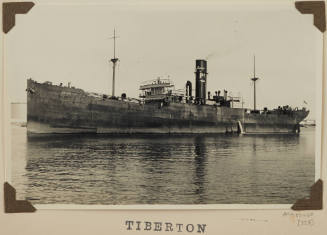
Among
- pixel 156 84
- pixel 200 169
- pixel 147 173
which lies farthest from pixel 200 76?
pixel 147 173

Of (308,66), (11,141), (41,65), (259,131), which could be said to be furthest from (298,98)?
(11,141)

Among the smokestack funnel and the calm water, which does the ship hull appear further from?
the smokestack funnel

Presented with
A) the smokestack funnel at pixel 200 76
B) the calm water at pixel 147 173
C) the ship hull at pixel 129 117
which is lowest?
the calm water at pixel 147 173

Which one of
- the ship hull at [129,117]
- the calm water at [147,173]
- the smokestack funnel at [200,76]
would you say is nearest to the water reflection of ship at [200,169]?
the calm water at [147,173]

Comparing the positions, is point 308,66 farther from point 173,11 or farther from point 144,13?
point 144,13

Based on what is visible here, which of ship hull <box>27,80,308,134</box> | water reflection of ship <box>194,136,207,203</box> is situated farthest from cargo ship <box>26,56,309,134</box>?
water reflection of ship <box>194,136,207,203</box>

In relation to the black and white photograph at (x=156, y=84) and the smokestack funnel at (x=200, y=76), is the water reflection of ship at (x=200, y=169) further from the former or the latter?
the smokestack funnel at (x=200, y=76)
